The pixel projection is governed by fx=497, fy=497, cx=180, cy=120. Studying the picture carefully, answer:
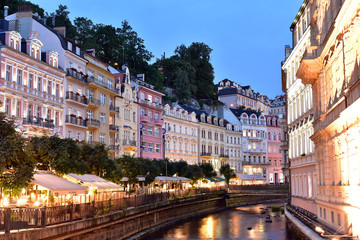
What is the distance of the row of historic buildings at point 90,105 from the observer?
45969 millimetres

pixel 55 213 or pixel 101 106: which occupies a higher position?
pixel 101 106

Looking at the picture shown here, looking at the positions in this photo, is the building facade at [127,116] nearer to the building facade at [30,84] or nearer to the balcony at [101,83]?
the balcony at [101,83]

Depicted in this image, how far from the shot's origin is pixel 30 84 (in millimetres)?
47688

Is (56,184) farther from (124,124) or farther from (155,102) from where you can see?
(155,102)

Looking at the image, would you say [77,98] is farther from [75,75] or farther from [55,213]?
[55,213]

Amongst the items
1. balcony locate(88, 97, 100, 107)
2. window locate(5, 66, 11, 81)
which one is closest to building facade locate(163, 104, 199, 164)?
balcony locate(88, 97, 100, 107)

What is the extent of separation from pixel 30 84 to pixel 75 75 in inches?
347

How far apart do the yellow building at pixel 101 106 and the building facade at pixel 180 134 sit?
57.5ft

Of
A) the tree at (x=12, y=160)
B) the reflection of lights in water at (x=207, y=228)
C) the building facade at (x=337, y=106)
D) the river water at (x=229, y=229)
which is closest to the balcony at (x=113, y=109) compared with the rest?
the river water at (x=229, y=229)

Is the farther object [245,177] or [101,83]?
[245,177]

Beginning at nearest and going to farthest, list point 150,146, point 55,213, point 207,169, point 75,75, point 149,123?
point 55,213 → point 75,75 → point 150,146 → point 149,123 → point 207,169

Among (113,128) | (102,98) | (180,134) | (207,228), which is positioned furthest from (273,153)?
(207,228)

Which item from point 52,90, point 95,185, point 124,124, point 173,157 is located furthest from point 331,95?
point 173,157

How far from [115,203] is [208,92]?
90.4 metres
